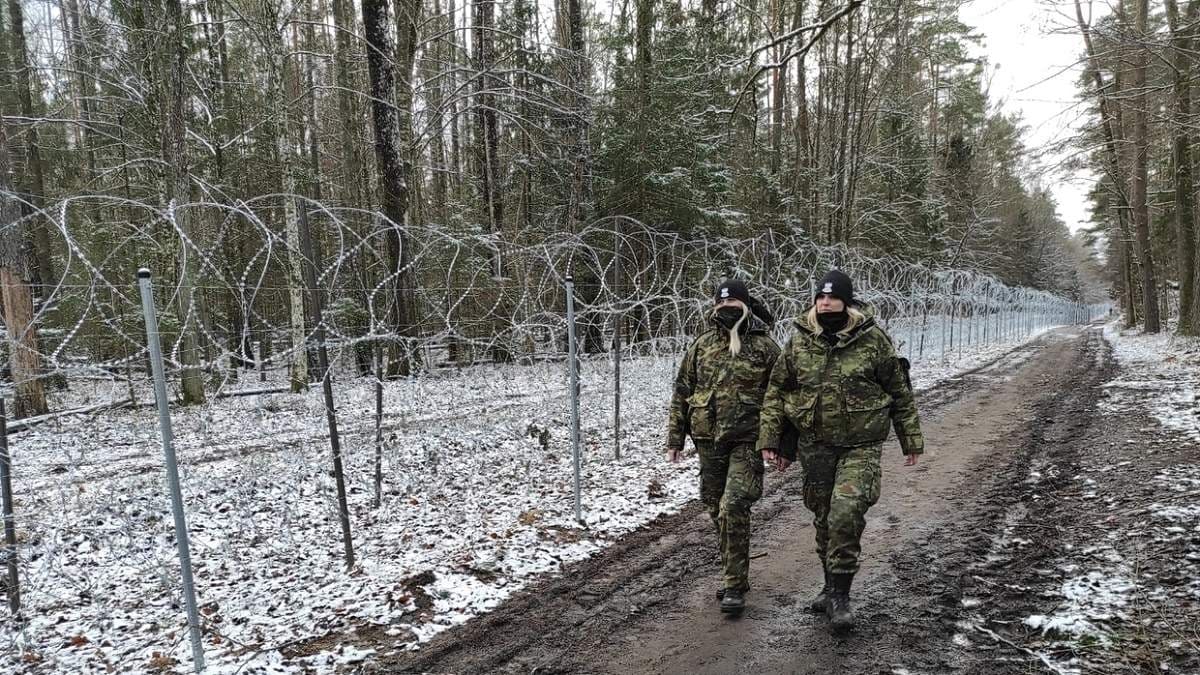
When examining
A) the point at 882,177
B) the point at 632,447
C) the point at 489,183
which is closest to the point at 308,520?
the point at 632,447

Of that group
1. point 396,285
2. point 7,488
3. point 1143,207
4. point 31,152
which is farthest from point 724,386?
point 1143,207

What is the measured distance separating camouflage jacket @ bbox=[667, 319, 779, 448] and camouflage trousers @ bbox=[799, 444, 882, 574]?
395mm

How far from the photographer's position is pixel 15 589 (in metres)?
3.76

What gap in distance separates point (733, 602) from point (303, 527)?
155 inches

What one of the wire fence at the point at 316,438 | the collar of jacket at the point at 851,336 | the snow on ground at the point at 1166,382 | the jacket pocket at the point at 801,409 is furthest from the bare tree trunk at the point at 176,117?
the snow on ground at the point at 1166,382

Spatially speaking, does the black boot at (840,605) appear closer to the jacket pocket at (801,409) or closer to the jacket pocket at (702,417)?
the jacket pocket at (801,409)

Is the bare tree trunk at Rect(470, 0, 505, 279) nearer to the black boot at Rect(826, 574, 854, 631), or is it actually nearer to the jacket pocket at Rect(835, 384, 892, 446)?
the jacket pocket at Rect(835, 384, 892, 446)

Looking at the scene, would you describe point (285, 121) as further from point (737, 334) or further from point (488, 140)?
point (737, 334)

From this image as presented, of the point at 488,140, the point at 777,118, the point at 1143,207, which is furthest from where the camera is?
the point at 777,118

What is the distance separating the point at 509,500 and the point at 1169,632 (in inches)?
188

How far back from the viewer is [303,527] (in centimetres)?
536

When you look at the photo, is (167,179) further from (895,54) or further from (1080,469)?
(895,54)

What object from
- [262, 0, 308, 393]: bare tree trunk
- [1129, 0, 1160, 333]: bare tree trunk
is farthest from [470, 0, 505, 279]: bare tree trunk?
[1129, 0, 1160, 333]: bare tree trunk

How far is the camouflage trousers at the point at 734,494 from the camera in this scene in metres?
3.51
